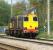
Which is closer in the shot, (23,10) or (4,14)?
(23,10)

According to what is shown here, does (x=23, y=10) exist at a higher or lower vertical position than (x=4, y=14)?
higher

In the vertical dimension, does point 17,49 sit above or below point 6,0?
below

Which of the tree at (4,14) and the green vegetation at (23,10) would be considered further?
the tree at (4,14)

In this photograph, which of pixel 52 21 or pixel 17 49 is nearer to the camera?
pixel 17 49

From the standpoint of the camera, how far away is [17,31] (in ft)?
107

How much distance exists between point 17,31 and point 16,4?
4180 cm

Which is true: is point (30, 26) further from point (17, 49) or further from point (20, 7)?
point (20, 7)

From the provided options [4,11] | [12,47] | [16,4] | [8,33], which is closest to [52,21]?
[8,33]

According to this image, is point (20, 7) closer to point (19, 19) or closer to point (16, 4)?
point (16, 4)

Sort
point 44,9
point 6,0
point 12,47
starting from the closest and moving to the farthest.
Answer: point 12,47
point 44,9
point 6,0

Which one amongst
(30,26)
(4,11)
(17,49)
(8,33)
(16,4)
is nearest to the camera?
(17,49)

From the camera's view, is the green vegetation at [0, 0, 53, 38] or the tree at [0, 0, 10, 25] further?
the tree at [0, 0, 10, 25]

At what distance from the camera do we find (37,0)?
46656mm

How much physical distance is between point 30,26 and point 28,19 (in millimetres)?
866
